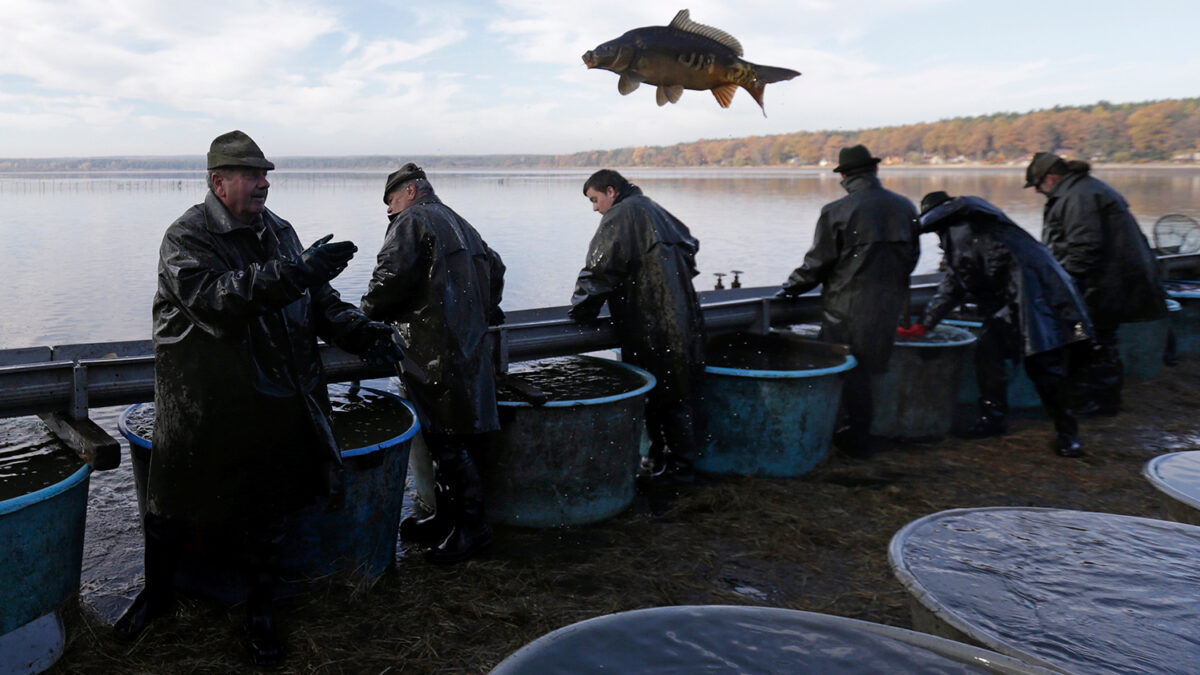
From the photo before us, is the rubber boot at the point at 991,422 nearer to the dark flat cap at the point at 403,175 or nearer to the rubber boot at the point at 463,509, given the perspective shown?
the rubber boot at the point at 463,509

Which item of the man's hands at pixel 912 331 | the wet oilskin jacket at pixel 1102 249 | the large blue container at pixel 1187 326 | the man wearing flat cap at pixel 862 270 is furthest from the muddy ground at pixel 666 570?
the large blue container at pixel 1187 326

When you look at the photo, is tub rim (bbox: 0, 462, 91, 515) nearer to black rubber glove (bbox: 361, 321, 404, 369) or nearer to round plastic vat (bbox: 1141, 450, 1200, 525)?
black rubber glove (bbox: 361, 321, 404, 369)

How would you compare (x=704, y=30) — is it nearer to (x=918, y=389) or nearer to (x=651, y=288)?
(x=651, y=288)

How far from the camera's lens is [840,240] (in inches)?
247

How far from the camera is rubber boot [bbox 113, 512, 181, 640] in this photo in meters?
3.52

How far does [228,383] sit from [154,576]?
1.03 meters

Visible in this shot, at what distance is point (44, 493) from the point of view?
10.3ft

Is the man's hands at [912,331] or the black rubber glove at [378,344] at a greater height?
the black rubber glove at [378,344]

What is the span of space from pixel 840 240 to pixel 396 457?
375 centimetres

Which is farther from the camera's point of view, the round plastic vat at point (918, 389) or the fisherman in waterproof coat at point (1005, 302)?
the round plastic vat at point (918, 389)

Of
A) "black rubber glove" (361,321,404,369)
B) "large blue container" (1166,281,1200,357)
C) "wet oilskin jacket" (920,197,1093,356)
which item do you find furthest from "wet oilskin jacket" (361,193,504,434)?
"large blue container" (1166,281,1200,357)

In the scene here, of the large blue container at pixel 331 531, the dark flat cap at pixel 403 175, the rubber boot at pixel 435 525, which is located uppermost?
the dark flat cap at pixel 403 175

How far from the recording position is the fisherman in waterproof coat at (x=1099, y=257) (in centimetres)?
741

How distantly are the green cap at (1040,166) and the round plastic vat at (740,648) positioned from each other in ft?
22.5
